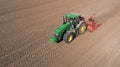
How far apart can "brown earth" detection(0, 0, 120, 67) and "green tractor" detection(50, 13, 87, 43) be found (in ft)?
1.14

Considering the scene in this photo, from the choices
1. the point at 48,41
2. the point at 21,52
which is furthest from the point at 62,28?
the point at 21,52

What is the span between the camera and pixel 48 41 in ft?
29.0

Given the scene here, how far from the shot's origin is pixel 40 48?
322 inches

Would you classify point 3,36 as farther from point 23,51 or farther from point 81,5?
point 81,5

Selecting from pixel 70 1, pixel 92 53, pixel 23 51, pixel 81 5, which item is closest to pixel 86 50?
pixel 92 53

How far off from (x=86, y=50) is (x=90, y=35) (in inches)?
65.7

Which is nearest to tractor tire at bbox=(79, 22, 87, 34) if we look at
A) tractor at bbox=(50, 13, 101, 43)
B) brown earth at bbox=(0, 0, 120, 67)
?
tractor at bbox=(50, 13, 101, 43)

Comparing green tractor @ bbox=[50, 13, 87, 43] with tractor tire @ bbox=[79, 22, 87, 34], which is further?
tractor tire @ bbox=[79, 22, 87, 34]

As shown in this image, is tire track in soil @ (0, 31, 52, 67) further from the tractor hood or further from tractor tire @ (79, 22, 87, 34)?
tractor tire @ (79, 22, 87, 34)

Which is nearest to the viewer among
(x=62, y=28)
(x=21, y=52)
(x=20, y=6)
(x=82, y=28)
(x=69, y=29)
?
(x=21, y=52)

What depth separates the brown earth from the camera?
23.9 ft

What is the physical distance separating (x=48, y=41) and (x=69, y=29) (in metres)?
1.52

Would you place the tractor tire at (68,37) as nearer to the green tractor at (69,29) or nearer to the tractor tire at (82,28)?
the green tractor at (69,29)

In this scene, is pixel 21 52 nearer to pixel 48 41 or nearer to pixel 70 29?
pixel 48 41
